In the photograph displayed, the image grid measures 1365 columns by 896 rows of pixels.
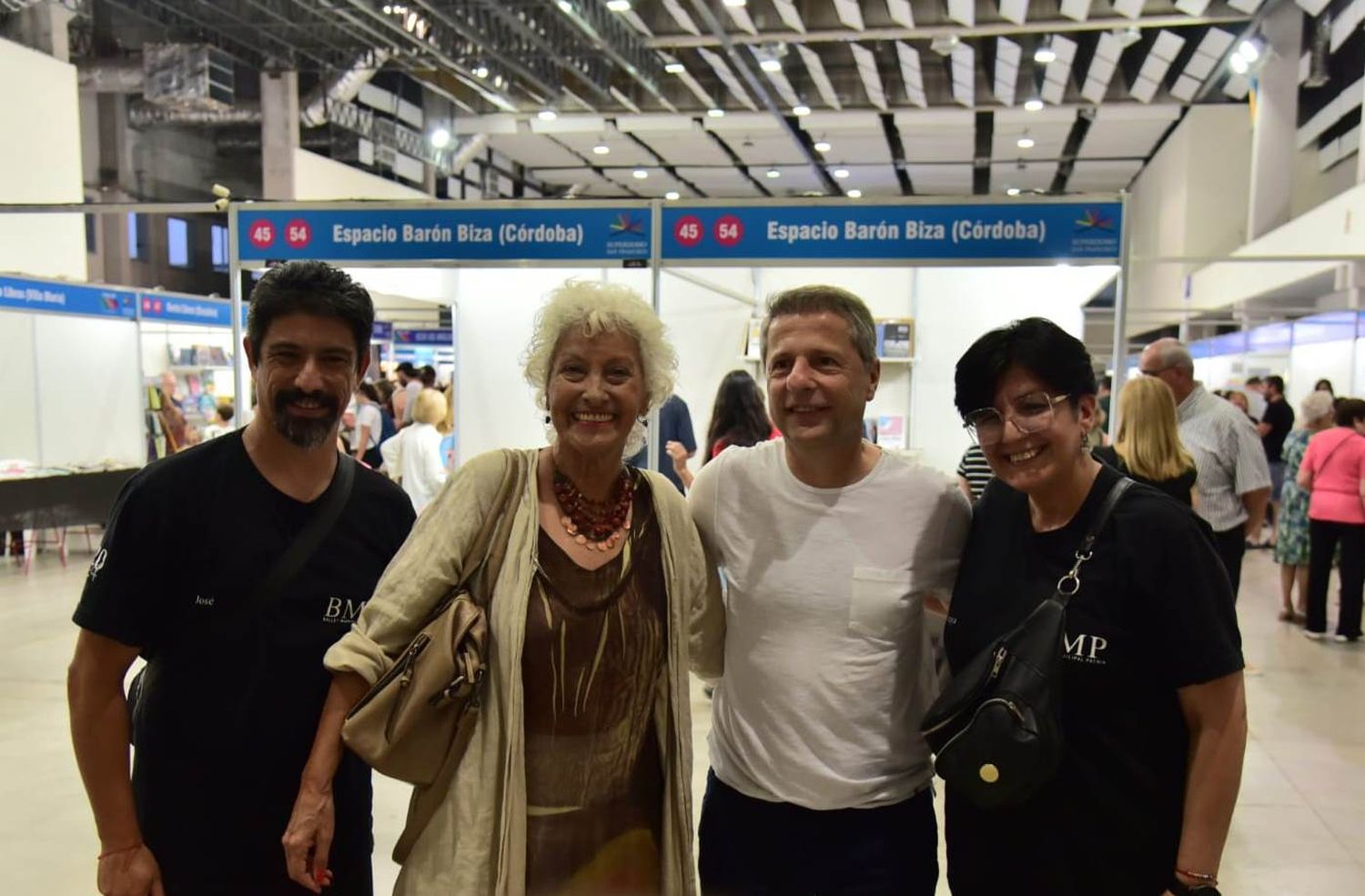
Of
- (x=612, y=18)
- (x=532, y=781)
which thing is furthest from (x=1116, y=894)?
(x=612, y=18)

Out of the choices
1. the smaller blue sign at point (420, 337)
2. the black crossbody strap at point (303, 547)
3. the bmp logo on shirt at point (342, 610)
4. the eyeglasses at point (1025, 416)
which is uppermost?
the smaller blue sign at point (420, 337)

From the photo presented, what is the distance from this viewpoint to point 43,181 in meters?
9.35

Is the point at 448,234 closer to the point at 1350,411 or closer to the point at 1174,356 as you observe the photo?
the point at 1174,356

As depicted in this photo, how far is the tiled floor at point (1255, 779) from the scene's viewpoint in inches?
125

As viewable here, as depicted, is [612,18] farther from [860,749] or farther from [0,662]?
[860,749]

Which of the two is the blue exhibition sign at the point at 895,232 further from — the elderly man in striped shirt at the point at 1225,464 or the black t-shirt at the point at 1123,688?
the black t-shirt at the point at 1123,688

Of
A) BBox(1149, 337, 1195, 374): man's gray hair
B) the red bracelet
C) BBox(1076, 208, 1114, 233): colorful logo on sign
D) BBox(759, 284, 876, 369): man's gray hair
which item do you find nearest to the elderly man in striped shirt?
BBox(1149, 337, 1195, 374): man's gray hair

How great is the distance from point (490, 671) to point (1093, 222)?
144 inches

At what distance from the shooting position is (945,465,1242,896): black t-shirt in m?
1.36

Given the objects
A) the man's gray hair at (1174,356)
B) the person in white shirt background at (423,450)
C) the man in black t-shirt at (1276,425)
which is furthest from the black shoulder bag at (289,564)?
the man in black t-shirt at (1276,425)

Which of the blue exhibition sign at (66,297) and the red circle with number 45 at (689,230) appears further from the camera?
the blue exhibition sign at (66,297)

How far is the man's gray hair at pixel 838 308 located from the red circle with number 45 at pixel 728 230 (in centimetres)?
282

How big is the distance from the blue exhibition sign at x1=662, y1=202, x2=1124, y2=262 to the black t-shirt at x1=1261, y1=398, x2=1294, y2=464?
6899 millimetres

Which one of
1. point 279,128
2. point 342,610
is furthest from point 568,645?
point 279,128
